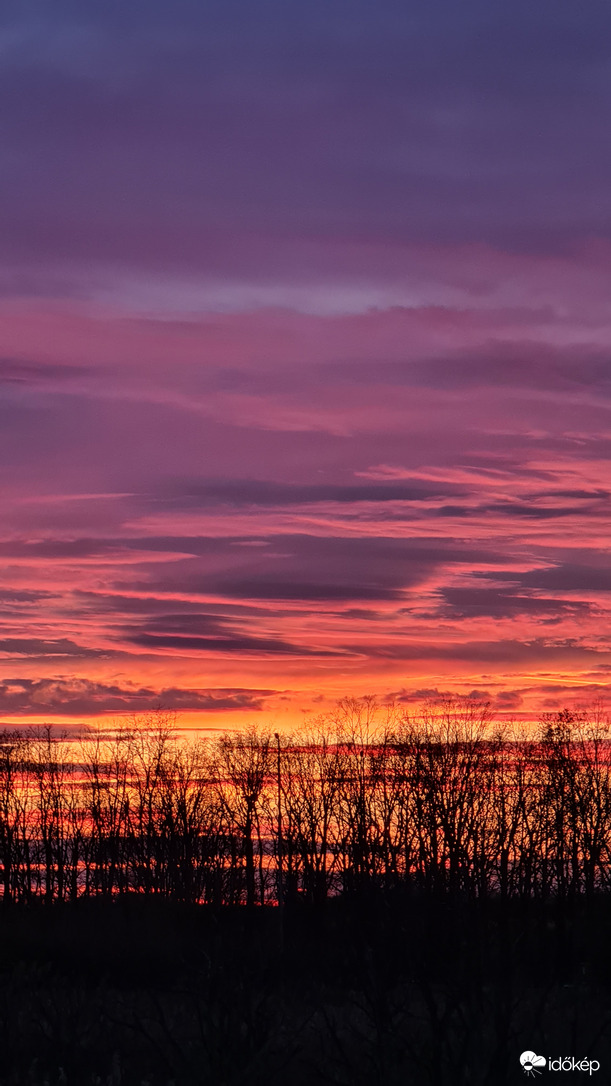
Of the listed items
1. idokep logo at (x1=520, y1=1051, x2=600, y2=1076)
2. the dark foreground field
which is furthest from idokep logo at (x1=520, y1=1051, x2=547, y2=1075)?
the dark foreground field

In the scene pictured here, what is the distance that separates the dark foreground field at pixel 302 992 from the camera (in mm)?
15031

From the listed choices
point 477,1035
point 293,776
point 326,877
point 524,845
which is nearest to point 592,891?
point 524,845

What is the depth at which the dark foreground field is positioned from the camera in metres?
15.0

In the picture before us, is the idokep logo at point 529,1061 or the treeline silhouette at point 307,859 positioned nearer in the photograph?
the idokep logo at point 529,1061

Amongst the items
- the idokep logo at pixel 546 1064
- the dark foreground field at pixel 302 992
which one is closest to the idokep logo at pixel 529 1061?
the idokep logo at pixel 546 1064

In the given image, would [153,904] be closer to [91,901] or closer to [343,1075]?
[91,901]

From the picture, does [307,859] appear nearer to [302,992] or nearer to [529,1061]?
[302,992]

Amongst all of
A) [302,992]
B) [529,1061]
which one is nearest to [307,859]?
[302,992]

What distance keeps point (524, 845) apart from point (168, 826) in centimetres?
3427

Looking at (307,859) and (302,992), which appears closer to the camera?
(302,992)

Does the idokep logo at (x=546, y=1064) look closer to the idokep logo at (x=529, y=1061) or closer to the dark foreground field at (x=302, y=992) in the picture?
the idokep logo at (x=529, y=1061)

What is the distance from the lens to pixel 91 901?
95312 millimetres

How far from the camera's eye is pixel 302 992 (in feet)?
188

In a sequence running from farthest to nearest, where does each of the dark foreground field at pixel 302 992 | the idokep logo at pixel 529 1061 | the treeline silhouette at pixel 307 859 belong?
the treeline silhouette at pixel 307 859, the idokep logo at pixel 529 1061, the dark foreground field at pixel 302 992
